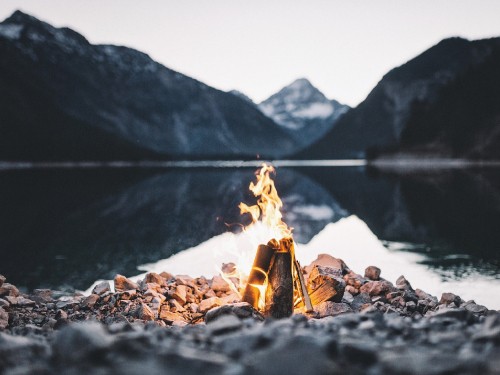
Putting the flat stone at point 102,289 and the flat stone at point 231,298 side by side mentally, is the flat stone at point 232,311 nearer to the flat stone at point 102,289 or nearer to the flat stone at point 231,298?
the flat stone at point 231,298

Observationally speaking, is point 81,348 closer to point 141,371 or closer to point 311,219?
point 141,371

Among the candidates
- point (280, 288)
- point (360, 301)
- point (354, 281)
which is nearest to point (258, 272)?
point (280, 288)

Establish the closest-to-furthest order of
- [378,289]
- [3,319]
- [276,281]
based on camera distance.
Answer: [3,319]
[276,281]
[378,289]

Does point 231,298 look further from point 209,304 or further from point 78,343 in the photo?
point 78,343

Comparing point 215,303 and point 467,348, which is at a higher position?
point 467,348

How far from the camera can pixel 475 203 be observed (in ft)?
114

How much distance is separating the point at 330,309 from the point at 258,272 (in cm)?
177

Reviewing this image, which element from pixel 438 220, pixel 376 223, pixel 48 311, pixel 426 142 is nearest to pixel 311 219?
pixel 376 223

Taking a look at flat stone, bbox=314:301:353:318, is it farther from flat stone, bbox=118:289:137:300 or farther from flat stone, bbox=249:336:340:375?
flat stone, bbox=249:336:340:375

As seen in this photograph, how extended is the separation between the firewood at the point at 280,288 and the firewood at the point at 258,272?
0.13 m

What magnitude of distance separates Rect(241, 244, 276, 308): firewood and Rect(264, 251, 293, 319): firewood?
0.42 ft

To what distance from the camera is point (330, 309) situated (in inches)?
393

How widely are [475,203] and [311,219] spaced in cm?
1303

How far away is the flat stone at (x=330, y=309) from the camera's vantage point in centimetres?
991
